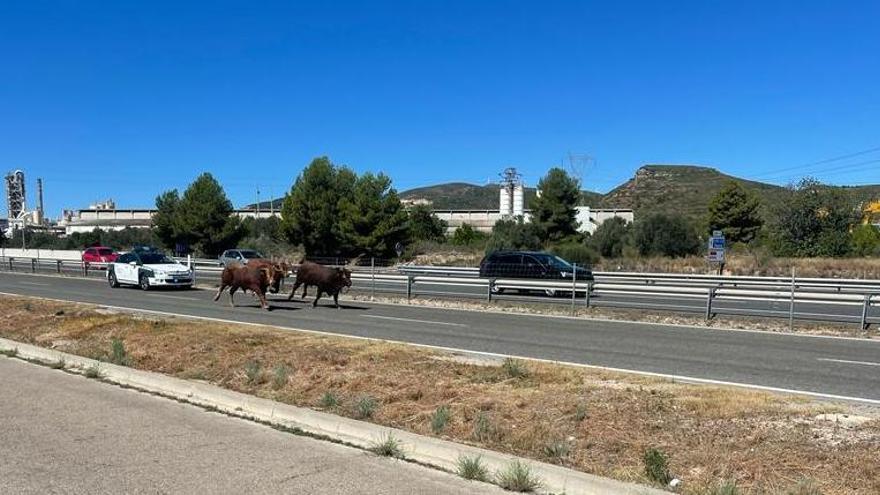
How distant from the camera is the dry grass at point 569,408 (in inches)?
230

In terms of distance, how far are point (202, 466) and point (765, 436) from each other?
4786mm

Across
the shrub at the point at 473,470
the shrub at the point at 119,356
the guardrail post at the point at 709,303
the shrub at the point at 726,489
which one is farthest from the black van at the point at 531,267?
the shrub at the point at 726,489

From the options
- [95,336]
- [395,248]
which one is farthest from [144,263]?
[395,248]

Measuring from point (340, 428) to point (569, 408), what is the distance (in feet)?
7.73

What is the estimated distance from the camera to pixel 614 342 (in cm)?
1514

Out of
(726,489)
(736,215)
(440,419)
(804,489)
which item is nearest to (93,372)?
(440,419)

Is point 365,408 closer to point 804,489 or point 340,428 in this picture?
point 340,428

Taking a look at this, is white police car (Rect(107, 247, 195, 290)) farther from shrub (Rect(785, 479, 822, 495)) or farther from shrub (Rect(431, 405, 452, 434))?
shrub (Rect(785, 479, 822, 495))

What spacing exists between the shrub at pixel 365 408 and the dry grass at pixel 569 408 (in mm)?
44

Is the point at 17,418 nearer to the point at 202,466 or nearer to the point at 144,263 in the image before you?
the point at 202,466

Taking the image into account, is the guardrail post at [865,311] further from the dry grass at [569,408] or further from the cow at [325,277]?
the cow at [325,277]

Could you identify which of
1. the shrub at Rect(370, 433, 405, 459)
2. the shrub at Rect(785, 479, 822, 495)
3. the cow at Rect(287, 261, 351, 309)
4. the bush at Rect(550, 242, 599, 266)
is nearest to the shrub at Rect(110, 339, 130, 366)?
the shrub at Rect(370, 433, 405, 459)

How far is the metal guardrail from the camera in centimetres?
1978

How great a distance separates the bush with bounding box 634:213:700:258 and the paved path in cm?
5314
